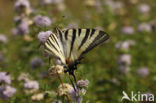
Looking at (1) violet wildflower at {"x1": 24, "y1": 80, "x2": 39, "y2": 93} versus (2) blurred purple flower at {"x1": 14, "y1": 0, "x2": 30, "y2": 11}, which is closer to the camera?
(1) violet wildflower at {"x1": 24, "y1": 80, "x2": 39, "y2": 93}

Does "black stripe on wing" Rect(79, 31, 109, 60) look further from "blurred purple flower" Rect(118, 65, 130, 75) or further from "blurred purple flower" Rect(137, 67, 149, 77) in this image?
"blurred purple flower" Rect(137, 67, 149, 77)

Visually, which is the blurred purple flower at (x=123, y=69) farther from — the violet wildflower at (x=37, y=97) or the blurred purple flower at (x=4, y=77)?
the blurred purple flower at (x=4, y=77)

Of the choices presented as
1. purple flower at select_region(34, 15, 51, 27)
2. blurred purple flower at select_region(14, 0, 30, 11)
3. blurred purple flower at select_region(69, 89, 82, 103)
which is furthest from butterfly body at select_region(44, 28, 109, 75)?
blurred purple flower at select_region(14, 0, 30, 11)

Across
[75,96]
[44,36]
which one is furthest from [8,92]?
[75,96]

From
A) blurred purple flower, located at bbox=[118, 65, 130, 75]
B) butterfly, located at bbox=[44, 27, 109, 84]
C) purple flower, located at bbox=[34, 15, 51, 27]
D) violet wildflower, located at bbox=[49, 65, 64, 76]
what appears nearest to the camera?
butterfly, located at bbox=[44, 27, 109, 84]

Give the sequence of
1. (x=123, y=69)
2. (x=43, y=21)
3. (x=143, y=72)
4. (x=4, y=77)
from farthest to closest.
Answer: (x=143, y=72) < (x=123, y=69) < (x=4, y=77) < (x=43, y=21)

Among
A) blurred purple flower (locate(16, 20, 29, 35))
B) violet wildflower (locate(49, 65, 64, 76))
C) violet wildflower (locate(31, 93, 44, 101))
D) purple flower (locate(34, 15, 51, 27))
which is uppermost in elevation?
blurred purple flower (locate(16, 20, 29, 35))

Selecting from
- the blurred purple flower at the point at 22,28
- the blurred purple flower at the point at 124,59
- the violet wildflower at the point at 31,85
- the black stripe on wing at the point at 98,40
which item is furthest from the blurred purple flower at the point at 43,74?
the black stripe on wing at the point at 98,40

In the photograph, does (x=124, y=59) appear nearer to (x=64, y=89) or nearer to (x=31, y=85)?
(x=31, y=85)
